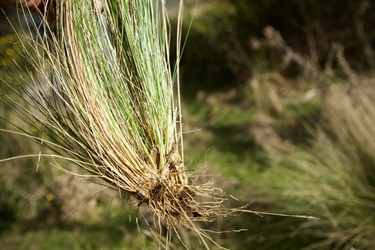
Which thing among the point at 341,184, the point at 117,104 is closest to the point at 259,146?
the point at 341,184

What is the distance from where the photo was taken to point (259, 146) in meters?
5.25

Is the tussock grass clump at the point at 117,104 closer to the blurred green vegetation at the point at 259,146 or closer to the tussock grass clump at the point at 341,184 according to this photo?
the blurred green vegetation at the point at 259,146

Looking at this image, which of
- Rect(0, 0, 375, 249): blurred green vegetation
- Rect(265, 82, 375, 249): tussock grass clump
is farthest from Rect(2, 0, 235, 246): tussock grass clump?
Rect(265, 82, 375, 249): tussock grass clump

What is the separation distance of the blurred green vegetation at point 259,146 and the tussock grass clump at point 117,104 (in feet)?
0.42

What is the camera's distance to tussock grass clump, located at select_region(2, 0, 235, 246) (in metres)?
1.57

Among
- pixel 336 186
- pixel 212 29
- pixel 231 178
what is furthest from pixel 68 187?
pixel 212 29

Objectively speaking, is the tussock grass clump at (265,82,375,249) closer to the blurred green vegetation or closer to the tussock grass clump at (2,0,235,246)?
the blurred green vegetation

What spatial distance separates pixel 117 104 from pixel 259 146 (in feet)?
12.2

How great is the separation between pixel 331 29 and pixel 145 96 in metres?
5.51

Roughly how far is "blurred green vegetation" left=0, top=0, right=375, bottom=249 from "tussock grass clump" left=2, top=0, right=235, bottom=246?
0.42 feet

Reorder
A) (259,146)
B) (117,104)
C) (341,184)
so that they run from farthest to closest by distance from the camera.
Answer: (259,146) → (341,184) → (117,104)

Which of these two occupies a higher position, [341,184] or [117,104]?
[117,104]

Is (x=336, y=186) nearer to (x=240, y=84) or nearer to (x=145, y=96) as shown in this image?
(x=145, y=96)

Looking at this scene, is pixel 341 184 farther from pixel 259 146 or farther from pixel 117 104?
pixel 117 104
